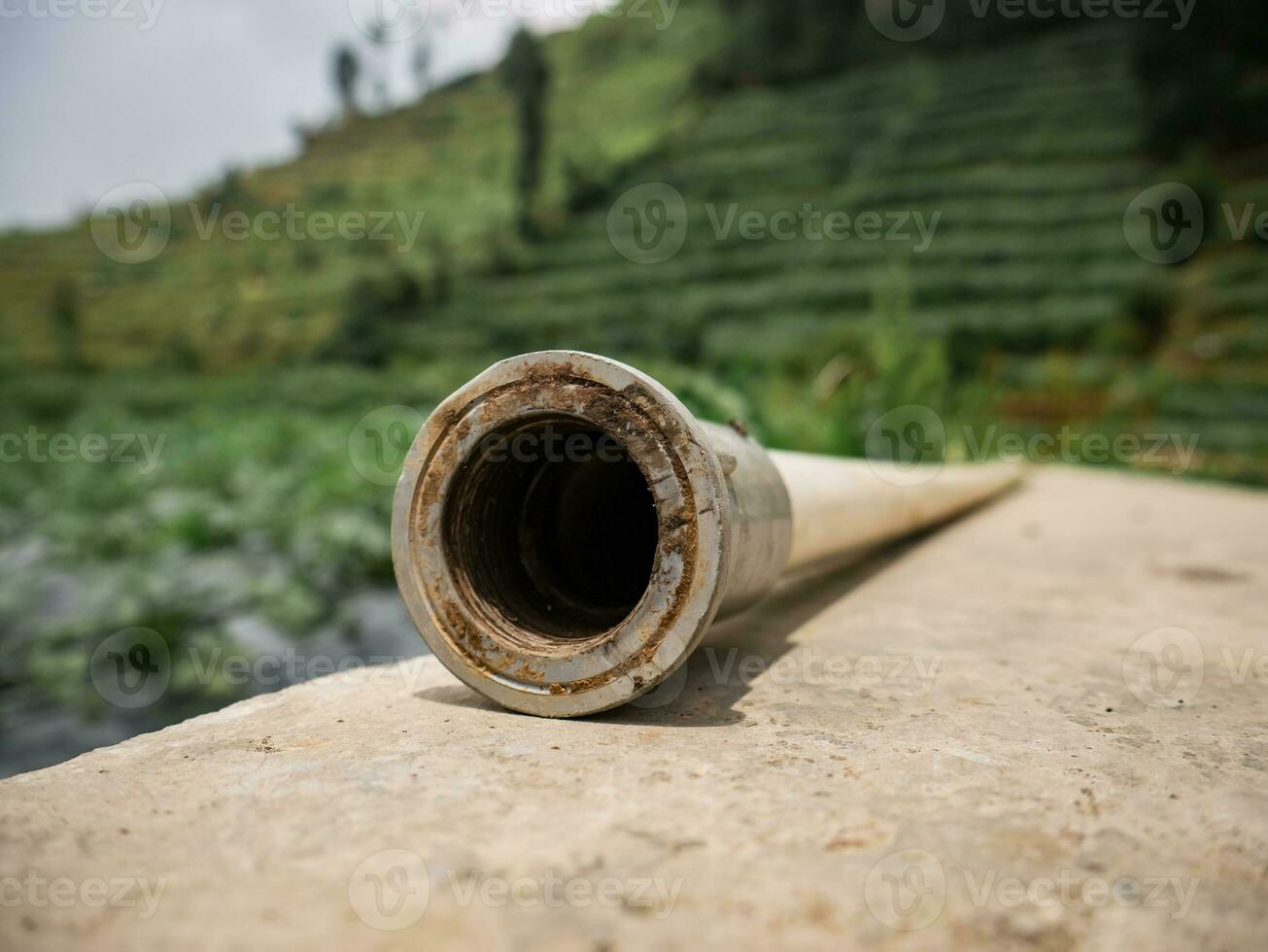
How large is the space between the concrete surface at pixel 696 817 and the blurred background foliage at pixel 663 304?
109 inches

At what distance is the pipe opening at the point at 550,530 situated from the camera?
2.01 meters

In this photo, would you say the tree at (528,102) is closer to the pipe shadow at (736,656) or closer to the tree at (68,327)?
the tree at (68,327)

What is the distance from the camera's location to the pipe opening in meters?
2.01

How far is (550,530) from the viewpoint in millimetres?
2473

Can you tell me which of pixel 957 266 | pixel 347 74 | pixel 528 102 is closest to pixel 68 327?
pixel 528 102

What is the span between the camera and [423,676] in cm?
240

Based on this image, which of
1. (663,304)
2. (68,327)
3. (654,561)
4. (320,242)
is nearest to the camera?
(654,561)

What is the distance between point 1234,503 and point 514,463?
265 inches

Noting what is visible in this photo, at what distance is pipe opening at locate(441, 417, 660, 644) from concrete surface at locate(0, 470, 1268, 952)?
0.27 m

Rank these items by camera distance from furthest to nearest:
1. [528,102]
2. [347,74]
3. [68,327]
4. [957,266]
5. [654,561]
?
[347,74]
[528,102]
[68,327]
[957,266]
[654,561]

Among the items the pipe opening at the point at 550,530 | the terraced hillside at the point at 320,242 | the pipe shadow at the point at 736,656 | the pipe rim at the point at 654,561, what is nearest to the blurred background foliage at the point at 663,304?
the terraced hillside at the point at 320,242

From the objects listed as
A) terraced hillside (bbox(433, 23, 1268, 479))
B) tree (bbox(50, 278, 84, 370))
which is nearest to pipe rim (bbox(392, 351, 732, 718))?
terraced hillside (bbox(433, 23, 1268, 479))

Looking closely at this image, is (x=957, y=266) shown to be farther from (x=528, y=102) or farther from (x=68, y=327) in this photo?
(x=68, y=327)

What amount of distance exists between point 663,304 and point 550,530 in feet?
69.1
